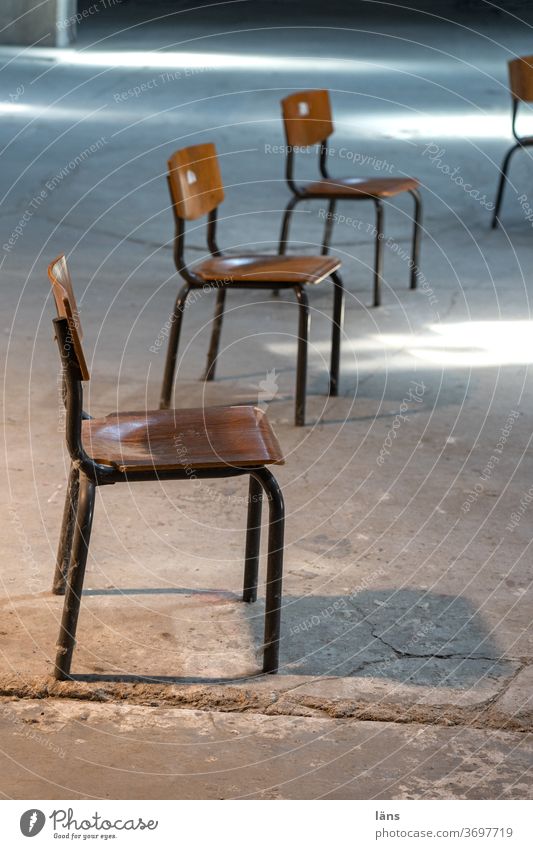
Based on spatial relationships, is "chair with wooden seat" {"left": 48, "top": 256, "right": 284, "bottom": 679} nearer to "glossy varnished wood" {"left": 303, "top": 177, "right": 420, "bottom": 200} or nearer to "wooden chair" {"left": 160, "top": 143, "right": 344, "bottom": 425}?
"wooden chair" {"left": 160, "top": 143, "right": 344, "bottom": 425}

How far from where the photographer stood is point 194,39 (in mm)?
12766

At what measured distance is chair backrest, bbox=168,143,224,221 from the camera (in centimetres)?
379

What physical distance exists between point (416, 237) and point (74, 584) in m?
3.27

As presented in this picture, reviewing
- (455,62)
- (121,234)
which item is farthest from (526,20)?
(121,234)

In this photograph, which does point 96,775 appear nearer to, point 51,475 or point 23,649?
point 23,649

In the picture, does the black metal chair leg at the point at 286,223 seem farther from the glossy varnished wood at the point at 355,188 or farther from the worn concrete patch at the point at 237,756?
the worn concrete patch at the point at 237,756

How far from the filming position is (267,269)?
388cm

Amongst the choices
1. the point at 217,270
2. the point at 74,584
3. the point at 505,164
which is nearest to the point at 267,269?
the point at 217,270

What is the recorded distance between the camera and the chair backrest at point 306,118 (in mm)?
4887

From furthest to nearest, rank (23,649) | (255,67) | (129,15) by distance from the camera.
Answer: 1. (129,15)
2. (255,67)
3. (23,649)

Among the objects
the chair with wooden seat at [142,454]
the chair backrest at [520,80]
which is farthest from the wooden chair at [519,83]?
the chair with wooden seat at [142,454]

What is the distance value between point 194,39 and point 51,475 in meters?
10.2

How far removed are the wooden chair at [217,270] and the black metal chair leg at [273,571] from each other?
1339 mm
